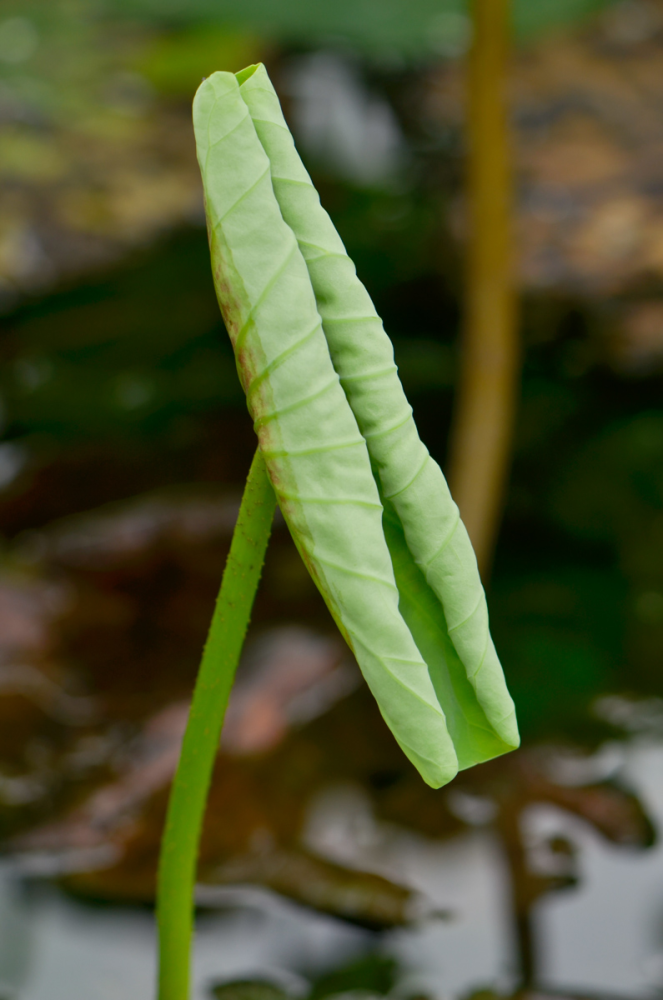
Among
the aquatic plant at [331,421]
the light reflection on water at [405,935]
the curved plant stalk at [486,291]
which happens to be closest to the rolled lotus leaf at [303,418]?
the aquatic plant at [331,421]

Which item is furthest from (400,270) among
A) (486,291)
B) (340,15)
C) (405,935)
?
(405,935)

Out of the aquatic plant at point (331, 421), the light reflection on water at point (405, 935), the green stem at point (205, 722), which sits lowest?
the light reflection on water at point (405, 935)

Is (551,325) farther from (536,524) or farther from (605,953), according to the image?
(605,953)

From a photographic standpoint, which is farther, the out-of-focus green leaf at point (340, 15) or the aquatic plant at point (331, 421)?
the out-of-focus green leaf at point (340, 15)

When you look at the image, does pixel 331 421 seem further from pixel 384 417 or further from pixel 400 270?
pixel 400 270

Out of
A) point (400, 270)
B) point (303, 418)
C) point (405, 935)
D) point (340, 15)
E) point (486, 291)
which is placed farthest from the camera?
point (400, 270)

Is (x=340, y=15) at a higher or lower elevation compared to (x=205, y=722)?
higher

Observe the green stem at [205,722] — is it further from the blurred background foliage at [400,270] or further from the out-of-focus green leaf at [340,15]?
the out-of-focus green leaf at [340,15]
